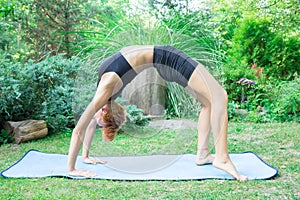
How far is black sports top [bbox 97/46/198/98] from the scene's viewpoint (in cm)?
241

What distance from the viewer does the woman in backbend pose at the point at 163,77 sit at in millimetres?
2432

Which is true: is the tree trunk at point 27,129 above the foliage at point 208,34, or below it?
below

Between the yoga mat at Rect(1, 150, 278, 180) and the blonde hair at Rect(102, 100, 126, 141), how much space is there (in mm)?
303

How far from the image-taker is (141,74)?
7.84 feet

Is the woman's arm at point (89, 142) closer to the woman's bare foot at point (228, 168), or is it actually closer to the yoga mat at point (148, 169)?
the yoga mat at point (148, 169)

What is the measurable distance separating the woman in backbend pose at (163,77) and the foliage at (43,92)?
186 centimetres

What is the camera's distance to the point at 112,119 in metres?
2.49

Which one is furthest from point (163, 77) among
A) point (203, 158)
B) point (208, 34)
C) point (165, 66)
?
point (208, 34)

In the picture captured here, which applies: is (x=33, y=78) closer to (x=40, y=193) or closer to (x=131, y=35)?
(x=131, y=35)

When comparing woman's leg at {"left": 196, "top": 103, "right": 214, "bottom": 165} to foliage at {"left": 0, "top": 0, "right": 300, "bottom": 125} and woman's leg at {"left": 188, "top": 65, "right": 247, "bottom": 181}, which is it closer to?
woman's leg at {"left": 188, "top": 65, "right": 247, "bottom": 181}

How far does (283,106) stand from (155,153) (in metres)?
3.21

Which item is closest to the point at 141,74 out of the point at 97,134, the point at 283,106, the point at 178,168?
the point at 97,134

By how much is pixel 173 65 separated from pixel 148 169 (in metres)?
0.82

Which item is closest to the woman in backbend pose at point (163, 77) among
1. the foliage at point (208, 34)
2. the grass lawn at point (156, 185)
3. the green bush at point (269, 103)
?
the grass lawn at point (156, 185)
